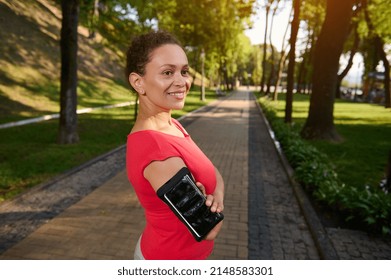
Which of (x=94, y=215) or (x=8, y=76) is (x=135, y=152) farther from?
(x=8, y=76)

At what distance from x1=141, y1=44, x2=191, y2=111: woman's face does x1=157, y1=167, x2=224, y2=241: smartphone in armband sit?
1.33ft

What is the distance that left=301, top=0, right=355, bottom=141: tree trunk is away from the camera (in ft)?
34.7

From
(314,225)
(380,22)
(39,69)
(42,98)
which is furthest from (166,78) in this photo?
(380,22)

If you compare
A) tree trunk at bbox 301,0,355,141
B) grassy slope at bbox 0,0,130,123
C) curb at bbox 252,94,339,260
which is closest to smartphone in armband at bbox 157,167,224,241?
curb at bbox 252,94,339,260

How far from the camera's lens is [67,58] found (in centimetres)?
914

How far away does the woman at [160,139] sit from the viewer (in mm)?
1384

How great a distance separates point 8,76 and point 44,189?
42.2 feet

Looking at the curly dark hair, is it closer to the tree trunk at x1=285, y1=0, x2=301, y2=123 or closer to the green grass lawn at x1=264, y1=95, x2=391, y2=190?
the green grass lawn at x1=264, y1=95, x2=391, y2=190

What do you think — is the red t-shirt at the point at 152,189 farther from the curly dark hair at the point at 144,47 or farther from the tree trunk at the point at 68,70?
the tree trunk at the point at 68,70

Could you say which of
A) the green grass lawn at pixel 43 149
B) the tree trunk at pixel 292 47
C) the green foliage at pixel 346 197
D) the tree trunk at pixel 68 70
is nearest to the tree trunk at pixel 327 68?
the tree trunk at pixel 292 47

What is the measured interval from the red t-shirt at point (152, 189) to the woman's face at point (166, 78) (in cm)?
18

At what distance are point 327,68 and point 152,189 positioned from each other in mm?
11173

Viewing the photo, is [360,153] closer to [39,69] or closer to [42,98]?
[42,98]

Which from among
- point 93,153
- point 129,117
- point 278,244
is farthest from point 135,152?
point 129,117
